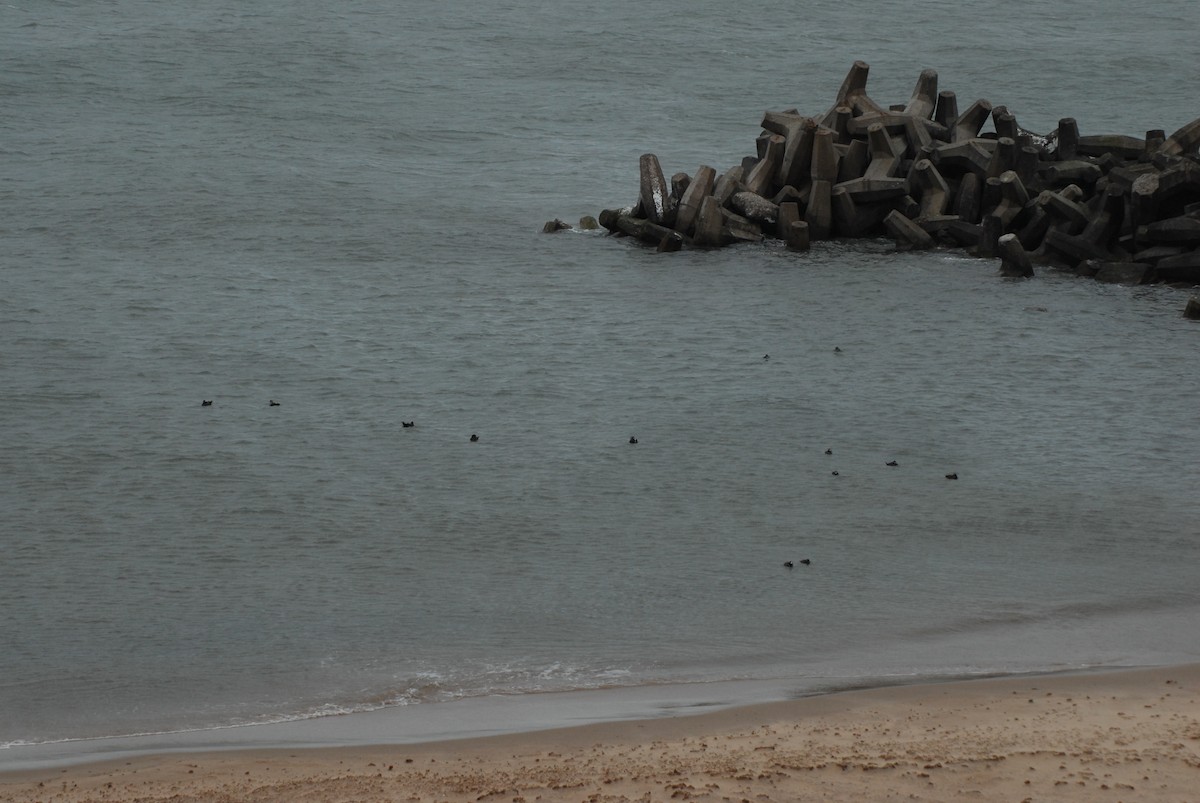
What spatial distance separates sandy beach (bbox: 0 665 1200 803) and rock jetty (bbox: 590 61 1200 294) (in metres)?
15.3

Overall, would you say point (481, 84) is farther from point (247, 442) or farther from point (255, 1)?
point (247, 442)

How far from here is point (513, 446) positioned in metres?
19.7

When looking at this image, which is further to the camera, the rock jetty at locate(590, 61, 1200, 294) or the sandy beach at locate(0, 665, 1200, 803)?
the rock jetty at locate(590, 61, 1200, 294)

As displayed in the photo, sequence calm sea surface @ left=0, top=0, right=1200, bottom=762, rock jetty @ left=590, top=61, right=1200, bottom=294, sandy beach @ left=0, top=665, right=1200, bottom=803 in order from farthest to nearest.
Answer: rock jetty @ left=590, top=61, right=1200, bottom=294 → calm sea surface @ left=0, top=0, right=1200, bottom=762 → sandy beach @ left=0, top=665, right=1200, bottom=803

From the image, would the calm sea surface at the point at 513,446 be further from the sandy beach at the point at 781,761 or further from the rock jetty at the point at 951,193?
the sandy beach at the point at 781,761

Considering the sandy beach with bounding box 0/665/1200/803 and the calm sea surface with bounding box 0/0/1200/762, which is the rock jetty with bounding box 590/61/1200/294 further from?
the sandy beach with bounding box 0/665/1200/803

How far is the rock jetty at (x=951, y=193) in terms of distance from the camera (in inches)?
1051

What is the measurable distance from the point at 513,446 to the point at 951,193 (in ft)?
42.6

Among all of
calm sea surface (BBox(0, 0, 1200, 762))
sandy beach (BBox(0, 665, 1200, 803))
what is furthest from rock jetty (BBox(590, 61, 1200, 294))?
sandy beach (BBox(0, 665, 1200, 803))

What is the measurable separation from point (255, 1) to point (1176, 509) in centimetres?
4849

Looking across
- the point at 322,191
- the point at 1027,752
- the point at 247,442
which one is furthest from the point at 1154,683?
the point at 322,191

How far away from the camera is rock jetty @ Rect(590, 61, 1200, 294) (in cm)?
2669

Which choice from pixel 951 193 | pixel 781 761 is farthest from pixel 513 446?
pixel 951 193

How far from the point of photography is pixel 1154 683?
1277cm
